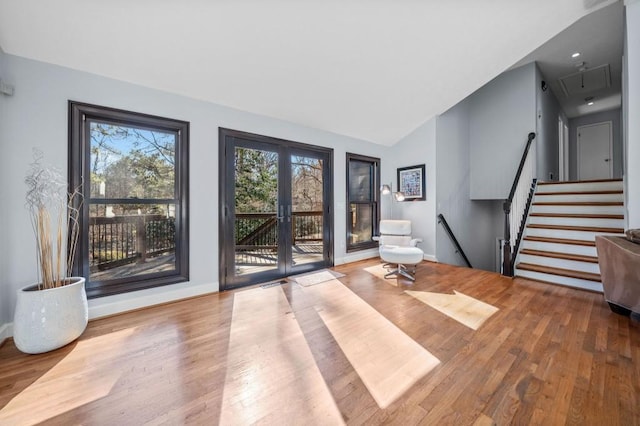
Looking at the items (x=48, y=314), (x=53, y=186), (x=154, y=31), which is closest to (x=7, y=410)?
(x=48, y=314)

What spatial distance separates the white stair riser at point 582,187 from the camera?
157 inches

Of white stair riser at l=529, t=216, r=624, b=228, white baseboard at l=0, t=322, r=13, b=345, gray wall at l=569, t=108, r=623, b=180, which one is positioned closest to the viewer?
white baseboard at l=0, t=322, r=13, b=345

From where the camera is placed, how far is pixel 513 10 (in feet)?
9.16

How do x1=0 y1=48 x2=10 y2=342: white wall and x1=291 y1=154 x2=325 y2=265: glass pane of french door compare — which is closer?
x1=0 y1=48 x2=10 y2=342: white wall

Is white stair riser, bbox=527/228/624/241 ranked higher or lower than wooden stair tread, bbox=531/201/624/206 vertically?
lower

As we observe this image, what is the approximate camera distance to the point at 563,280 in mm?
3367

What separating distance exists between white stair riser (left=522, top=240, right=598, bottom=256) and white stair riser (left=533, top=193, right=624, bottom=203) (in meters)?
1.03

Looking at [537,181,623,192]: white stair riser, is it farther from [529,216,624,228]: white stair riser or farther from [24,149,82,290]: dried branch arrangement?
[24,149,82,290]: dried branch arrangement

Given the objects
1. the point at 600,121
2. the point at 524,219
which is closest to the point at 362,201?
the point at 524,219

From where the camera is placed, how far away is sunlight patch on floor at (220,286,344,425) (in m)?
1.33

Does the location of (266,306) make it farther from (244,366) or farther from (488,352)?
(488,352)

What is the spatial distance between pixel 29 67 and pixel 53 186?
108 centimetres

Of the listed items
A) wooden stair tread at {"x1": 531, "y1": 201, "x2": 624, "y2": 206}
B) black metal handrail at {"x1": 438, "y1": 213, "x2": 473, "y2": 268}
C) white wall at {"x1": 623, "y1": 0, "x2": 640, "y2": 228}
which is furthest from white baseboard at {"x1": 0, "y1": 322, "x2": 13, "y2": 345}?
wooden stair tread at {"x1": 531, "y1": 201, "x2": 624, "y2": 206}

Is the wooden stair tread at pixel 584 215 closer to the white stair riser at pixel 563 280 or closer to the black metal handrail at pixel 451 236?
the white stair riser at pixel 563 280
